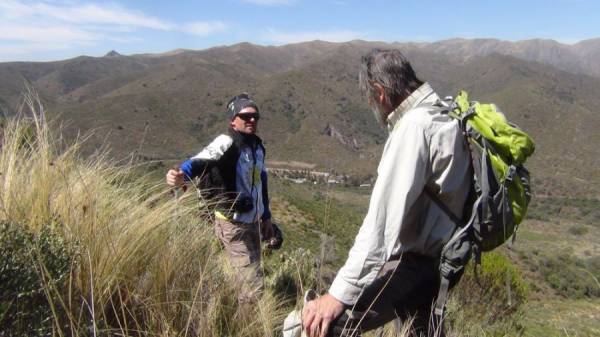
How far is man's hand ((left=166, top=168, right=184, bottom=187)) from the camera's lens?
2.83 metres

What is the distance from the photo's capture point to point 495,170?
70.8 inches

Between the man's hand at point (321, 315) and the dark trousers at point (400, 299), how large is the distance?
1.7 inches

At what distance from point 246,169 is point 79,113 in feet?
278

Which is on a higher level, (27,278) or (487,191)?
(487,191)

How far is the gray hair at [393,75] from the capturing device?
1918mm

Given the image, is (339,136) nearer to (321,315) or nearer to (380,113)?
(380,113)

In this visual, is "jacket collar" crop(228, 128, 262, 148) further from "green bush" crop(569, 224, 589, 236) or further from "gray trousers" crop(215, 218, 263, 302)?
"green bush" crop(569, 224, 589, 236)

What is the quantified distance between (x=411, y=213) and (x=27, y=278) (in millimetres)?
1184

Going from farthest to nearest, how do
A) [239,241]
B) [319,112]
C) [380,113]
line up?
[319,112], [239,241], [380,113]

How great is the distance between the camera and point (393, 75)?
1.92 meters

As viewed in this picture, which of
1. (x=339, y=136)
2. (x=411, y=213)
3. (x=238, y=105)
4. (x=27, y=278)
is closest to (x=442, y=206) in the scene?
(x=411, y=213)

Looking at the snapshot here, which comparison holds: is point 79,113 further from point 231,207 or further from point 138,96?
point 231,207

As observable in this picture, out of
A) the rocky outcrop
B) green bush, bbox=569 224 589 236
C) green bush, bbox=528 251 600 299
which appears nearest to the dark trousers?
green bush, bbox=528 251 600 299

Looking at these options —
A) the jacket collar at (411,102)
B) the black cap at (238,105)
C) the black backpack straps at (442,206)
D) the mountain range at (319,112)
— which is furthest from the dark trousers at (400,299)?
the mountain range at (319,112)
